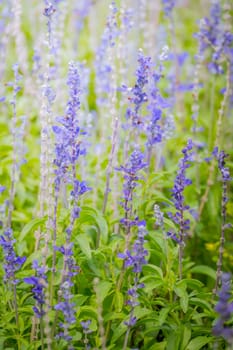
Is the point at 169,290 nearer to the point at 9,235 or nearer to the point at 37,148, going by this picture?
the point at 9,235

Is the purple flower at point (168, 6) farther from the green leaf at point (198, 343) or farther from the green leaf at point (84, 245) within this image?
the green leaf at point (198, 343)

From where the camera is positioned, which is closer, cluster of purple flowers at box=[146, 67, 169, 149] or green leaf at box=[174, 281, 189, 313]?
green leaf at box=[174, 281, 189, 313]

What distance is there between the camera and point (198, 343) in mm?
2910

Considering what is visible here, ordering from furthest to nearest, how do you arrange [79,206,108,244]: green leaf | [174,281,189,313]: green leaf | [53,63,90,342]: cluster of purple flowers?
[79,206,108,244]: green leaf, [174,281,189,313]: green leaf, [53,63,90,342]: cluster of purple flowers

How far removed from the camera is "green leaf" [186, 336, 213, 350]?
2.89 meters

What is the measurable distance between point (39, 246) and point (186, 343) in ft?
3.95

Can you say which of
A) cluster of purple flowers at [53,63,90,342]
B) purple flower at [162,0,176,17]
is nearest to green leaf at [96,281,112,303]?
cluster of purple flowers at [53,63,90,342]

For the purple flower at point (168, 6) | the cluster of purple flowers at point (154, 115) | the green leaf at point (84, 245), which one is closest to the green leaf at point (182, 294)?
the green leaf at point (84, 245)

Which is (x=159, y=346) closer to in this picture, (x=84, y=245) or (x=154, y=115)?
(x=84, y=245)

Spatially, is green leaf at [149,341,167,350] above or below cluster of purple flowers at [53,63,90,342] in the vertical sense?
below

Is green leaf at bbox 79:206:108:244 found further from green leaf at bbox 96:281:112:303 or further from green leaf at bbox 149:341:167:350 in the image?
green leaf at bbox 149:341:167:350

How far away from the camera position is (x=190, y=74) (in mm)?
7484

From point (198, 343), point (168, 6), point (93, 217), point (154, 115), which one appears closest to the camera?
point (198, 343)

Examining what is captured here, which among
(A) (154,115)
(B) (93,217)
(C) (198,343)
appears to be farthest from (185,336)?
(A) (154,115)
